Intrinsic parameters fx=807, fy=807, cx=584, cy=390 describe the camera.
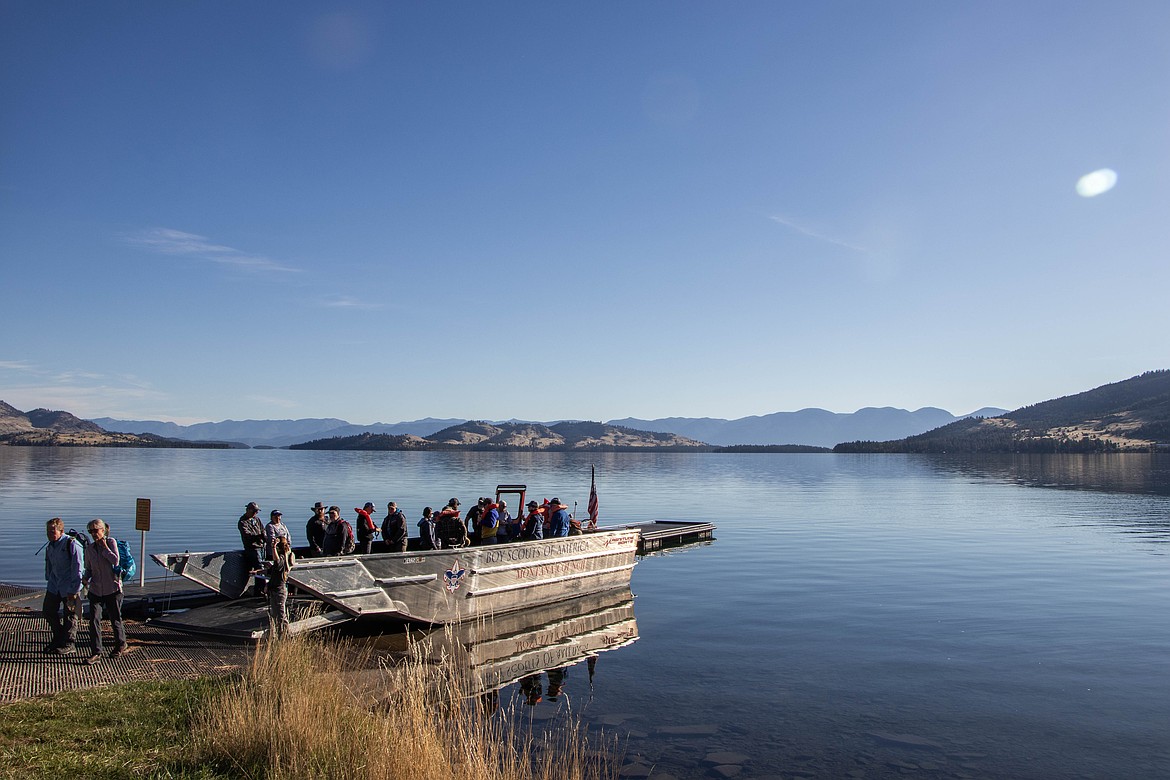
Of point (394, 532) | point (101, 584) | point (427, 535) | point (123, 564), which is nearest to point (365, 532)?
point (394, 532)

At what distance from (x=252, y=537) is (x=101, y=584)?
12.4 feet

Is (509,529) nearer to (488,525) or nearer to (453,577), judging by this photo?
(488,525)

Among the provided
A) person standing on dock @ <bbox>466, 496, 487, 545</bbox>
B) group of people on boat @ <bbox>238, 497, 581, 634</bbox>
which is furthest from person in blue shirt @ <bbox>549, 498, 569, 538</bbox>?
person standing on dock @ <bbox>466, 496, 487, 545</bbox>

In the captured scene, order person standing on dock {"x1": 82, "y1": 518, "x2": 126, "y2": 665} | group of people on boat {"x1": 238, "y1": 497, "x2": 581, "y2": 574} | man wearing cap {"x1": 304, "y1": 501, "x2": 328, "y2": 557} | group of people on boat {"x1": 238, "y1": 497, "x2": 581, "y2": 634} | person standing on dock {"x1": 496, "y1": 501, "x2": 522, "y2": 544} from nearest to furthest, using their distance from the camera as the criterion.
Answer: person standing on dock {"x1": 82, "y1": 518, "x2": 126, "y2": 665} → group of people on boat {"x1": 238, "y1": 497, "x2": 581, "y2": 634} → group of people on boat {"x1": 238, "y1": 497, "x2": 581, "y2": 574} → man wearing cap {"x1": 304, "y1": 501, "x2": 328, "y2": 557} → person standing on dock {"x1": 496, "y1": 501, "x2": 522, "y2": 544}

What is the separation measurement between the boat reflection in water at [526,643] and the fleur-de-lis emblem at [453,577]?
846 millimetres

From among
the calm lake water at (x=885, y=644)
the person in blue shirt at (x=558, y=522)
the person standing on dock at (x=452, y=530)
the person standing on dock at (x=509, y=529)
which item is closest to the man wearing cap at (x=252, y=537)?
the person standing on dock at (x=452, y=530)

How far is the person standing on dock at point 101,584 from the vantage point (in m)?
11.7

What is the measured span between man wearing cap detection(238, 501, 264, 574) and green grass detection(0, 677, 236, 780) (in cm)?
508

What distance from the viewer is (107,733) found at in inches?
332

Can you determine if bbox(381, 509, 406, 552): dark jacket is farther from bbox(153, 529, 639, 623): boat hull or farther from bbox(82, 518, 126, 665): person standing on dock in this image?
bbox(82, 518, 126, 665): person standing on dock

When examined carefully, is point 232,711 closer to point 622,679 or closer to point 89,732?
point 89,732

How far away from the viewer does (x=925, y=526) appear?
41594mm

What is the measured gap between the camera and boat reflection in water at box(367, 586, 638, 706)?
1400 centimetres

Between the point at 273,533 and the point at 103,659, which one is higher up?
the point at 273,533
